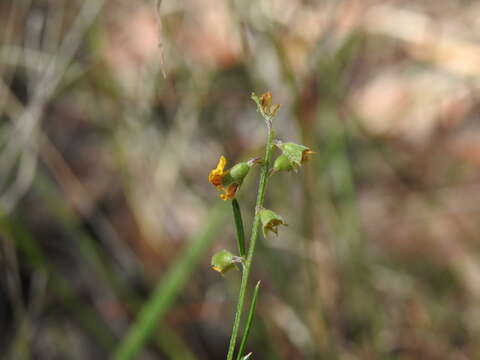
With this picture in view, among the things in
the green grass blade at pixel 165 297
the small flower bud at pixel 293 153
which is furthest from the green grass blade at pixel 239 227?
the green grass blade at pixel 165 297

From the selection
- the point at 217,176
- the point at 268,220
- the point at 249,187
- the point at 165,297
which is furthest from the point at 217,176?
the point at 249,187

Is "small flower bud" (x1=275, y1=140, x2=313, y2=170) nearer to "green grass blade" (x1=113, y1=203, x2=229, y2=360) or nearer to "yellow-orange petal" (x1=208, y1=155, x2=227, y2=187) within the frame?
"yellow-orange petal" (x1=208, y1=155, x2=227, y2=187)

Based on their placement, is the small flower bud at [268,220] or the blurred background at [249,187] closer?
the small flower bud at [268,220]

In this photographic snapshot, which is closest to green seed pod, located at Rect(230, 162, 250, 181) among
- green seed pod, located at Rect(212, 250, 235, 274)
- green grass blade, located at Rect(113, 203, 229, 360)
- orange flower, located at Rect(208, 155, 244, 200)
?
orange flower, located at Rect(208, 155, 244, 200)

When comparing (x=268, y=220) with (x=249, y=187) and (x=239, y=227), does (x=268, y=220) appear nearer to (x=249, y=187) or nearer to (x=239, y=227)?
(x=239, y=227)

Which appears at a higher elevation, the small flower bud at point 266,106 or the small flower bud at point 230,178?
the small flower bud at point 266,106

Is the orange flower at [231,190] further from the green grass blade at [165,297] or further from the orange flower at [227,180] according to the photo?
the green grass blade at [165,297]

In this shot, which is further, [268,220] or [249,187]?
[249,187]

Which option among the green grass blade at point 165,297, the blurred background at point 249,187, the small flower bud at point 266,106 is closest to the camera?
the small flower bud at point 266,106
